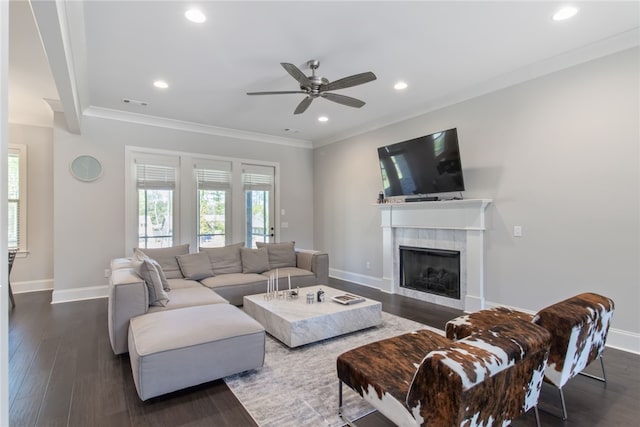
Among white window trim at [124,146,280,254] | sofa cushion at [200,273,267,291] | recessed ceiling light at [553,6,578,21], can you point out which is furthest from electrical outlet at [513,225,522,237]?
white window trim at [124,146,280,254]

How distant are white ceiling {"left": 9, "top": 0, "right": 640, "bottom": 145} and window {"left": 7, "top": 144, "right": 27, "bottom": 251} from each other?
1.11 m

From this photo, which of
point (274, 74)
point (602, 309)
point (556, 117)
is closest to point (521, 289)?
point (602, 309)

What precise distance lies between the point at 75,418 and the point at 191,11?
293 cm

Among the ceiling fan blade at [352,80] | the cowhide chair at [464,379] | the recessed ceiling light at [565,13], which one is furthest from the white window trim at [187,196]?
the recessed ceiling light at [565,13]

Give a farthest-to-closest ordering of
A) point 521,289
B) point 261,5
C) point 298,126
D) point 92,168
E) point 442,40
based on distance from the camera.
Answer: point 298,126, point 92,168, point 521,289, point 442,40, point 261,5

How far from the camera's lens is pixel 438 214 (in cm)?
453

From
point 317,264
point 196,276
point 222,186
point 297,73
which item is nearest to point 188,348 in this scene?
point 196,276

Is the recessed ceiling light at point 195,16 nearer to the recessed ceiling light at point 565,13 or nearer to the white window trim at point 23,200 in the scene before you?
the recessed ceiling light at point 565,13

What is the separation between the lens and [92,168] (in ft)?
15.8

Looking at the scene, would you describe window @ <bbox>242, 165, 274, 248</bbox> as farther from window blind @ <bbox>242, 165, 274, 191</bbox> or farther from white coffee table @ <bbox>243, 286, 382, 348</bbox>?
white coffee table @ <bbox>243, 286, 382, 348</bbox>

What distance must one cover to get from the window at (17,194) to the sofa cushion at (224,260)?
327 cm

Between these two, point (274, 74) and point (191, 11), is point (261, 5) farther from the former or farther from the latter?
point (274, 74)

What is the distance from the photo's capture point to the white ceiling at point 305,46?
100 inches

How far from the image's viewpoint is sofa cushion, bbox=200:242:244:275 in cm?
459
